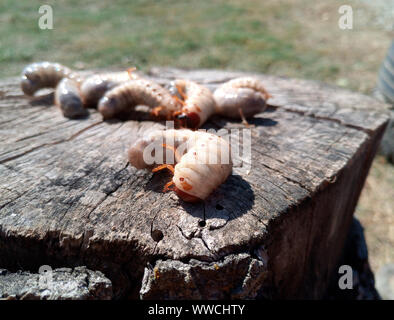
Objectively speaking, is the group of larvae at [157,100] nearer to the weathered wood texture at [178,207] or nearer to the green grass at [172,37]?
the weathered wood texture at [178,207]

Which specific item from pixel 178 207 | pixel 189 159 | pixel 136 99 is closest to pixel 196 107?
pixel 136 99

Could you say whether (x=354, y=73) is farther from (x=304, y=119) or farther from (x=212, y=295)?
(x=212, y=295)

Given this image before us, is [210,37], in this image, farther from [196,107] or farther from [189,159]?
[189,159]

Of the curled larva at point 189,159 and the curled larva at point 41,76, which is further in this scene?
the curled larva at point 41,76

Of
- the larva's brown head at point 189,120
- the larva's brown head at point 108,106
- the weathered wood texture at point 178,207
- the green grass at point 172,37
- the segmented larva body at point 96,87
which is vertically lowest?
the weathered wood texture at point 178,207

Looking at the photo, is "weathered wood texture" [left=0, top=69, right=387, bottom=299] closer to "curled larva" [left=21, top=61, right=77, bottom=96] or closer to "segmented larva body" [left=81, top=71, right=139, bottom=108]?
"segmented larva body" [left=81, top=71, right=139, bottom=108]

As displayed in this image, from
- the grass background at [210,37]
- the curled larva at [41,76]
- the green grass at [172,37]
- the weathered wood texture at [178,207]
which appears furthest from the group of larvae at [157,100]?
the green grass at [172,37]

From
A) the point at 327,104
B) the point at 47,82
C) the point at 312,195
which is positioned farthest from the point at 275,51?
the point at 312,195
